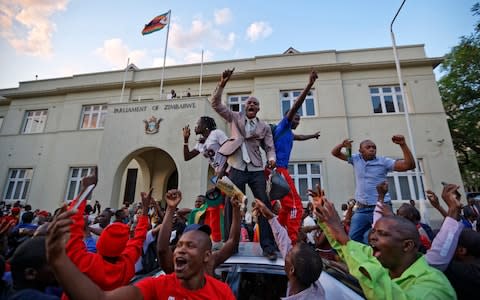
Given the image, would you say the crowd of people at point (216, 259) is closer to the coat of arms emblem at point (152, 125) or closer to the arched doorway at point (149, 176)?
the coat of arms emblem at point (152, 125)

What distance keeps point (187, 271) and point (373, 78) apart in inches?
526

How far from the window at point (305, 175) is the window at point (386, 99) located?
408 cm

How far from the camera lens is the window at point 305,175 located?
1122 centimetres

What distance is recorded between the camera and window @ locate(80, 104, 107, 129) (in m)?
14.1

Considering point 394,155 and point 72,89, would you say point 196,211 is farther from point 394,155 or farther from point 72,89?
point 72,89

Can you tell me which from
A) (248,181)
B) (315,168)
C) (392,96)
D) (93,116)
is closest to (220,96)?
(248,181)

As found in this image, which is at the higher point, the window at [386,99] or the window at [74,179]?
the window at [386,99]

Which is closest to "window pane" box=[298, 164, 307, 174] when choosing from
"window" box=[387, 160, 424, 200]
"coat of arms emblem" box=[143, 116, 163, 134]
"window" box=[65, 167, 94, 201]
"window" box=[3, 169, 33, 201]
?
"window" box=[387, 160, 424, 200]

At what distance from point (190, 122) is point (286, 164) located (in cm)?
745

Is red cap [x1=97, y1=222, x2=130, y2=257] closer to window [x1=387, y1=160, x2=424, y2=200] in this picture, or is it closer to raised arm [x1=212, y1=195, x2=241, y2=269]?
raised arm [x1=212, y1=195, x2=241, y2=269]

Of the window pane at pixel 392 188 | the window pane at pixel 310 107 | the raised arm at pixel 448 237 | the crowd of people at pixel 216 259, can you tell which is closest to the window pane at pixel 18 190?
the crowd of people at pixel 216 259

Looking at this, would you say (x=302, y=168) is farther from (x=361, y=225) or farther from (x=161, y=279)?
(x=161, y=279)

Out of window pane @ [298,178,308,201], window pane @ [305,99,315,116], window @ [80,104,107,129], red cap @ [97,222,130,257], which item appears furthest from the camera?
window @ [80,104,107,129]

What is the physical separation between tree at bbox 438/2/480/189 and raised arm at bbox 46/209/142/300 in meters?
19.9
